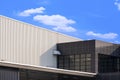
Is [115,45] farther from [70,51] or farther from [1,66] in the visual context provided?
[1,66]

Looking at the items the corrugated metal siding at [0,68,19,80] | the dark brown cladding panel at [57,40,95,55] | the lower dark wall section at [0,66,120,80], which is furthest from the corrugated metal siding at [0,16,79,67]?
the corrugated metal siding at [0,68,19,80]

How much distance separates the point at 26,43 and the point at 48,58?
11.3 feet

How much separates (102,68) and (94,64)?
2.24m

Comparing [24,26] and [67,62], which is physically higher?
[24,26]

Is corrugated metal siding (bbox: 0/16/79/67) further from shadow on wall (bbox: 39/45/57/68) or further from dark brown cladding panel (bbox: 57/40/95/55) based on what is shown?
dark brown cladding panel (bbox: 57/40/95/55)

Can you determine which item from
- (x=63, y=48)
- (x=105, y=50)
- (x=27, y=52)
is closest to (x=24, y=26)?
(x=27, y=52)

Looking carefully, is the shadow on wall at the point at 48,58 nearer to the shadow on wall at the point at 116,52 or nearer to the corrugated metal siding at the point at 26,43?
the corrugated metal siding at the point at 26,43

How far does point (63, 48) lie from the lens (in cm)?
4238

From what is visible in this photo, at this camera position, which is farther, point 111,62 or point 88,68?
point 111,62

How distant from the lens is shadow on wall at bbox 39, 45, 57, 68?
4056 centimetres

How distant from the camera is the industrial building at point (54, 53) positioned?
36469mm

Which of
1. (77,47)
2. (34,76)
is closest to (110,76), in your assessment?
(77,47)

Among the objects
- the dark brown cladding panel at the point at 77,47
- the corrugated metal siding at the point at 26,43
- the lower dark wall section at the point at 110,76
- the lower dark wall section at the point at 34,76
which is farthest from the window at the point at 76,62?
the lower dark wall section at the point at 110,76

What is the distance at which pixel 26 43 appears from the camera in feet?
128
